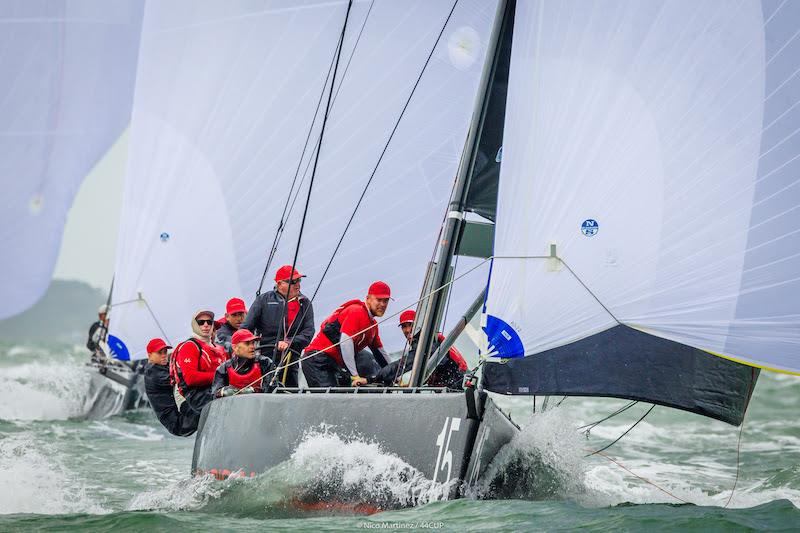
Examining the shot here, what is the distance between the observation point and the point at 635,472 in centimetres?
977

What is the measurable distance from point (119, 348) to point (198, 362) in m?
4.53

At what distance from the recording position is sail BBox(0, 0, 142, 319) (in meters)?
9.46

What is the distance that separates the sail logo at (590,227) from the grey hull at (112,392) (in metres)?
9.18

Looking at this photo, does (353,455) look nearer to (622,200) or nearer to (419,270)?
(622,200)

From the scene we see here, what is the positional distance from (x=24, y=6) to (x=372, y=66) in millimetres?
3044

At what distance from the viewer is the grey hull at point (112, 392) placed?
44.2 ft

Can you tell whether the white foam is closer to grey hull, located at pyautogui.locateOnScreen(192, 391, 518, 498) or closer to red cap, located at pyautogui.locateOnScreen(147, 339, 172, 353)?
red cap, located at pyautogui.locateOnScreen(147, 339, 172, 353)

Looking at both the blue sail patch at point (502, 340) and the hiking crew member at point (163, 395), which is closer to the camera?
the blue sail patch at point (502, 340)

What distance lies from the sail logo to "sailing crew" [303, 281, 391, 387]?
147cm

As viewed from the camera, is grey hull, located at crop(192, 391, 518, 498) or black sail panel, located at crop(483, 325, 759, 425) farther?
black sail panel, located at crop(483, 325, 759, 425)

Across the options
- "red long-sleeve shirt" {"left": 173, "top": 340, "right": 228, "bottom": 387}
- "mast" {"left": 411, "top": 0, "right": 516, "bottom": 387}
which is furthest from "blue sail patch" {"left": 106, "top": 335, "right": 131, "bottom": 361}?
"mast" {"left": 411, "top": 0, "right": 516, "bottom": 387}

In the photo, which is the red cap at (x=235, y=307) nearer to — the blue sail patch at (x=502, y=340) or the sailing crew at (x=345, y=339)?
the sailing crew at (x=345, y=339)

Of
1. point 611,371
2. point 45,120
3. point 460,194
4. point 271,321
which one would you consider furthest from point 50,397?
point 611,371

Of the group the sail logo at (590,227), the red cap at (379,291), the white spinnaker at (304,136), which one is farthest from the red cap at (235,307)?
the sail logo at (590,227)
